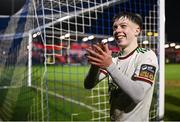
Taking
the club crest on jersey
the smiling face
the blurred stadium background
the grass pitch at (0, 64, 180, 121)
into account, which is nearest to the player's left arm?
the club crest on jersey

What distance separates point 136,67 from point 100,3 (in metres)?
3.36

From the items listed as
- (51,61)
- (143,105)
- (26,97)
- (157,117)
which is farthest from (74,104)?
(143,105)

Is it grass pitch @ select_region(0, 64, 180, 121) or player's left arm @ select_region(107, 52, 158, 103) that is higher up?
player's left arm @ select_region(107, 52, 158, 103)

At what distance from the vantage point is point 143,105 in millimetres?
2221

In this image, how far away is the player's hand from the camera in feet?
6.54

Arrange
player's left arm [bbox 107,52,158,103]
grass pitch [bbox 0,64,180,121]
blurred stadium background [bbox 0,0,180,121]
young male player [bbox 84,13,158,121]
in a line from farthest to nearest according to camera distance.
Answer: grass pitch [bbox 0,64,180,121] < blurred stadium background [bbox 0,0,180,121] < young male player [bbox 84,13,158,121] < player's left arm [bbox 107,52,158,103]

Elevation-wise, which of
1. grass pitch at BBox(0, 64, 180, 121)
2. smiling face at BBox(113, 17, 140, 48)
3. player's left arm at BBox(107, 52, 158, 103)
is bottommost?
grass pitch at BBox(0, 64, 180, 121)

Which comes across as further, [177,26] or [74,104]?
[177,26]

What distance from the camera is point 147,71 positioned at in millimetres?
2146

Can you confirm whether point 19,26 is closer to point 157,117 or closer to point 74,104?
point 74,104

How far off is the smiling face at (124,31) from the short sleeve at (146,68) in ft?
0.36

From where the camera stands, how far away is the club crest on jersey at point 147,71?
2.12 m

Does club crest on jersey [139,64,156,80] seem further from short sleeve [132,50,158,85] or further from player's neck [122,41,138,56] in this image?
player's neck [122,41,138,56]

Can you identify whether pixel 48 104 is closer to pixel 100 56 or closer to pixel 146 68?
pixel 146 68
